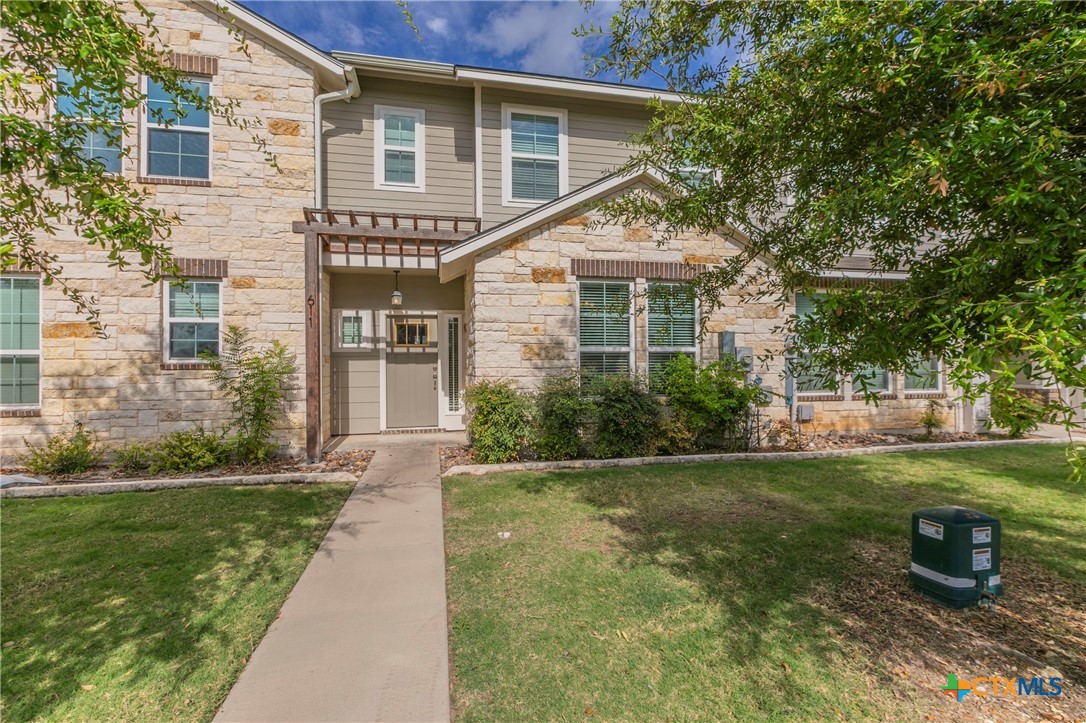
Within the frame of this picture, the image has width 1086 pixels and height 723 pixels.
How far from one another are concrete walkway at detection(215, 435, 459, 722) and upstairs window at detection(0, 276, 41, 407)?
6.18 meters

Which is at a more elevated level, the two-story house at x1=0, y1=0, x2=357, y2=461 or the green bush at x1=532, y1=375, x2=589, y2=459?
the two-story house at x1=0, y1=0, x2=357, y2=461

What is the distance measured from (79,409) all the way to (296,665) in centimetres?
718

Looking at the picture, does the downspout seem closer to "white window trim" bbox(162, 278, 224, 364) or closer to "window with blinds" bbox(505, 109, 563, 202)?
"white window trim" bbox(162, 278, 224, 364)

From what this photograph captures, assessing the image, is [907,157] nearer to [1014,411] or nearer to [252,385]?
[1014,411]

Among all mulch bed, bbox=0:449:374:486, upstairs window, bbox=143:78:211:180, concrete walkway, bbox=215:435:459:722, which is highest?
upstairs window, bbox=143:78:211:180

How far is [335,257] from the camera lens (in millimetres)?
7875

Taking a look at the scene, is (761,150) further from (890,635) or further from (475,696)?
(475,696)

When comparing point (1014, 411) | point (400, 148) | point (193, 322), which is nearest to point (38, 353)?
point (193, 322)

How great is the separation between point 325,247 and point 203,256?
182 centimetres

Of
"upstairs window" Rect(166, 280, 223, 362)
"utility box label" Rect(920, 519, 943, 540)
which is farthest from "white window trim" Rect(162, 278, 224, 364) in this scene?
"utility box label" Rect(920, 519, 943, 540)

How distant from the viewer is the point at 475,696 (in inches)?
94.9

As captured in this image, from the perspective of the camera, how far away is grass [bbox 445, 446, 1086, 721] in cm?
240

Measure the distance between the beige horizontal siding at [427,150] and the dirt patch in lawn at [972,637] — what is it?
340 inches

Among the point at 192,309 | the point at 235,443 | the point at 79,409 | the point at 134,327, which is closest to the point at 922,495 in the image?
the point at 235,443
